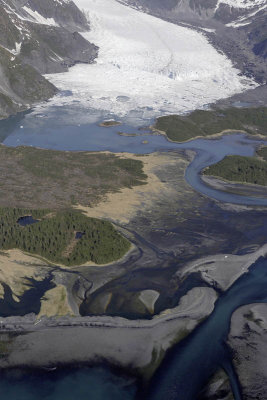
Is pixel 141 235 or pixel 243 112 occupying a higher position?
pixel 243 112

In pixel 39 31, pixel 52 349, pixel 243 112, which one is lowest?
pixel 52 349

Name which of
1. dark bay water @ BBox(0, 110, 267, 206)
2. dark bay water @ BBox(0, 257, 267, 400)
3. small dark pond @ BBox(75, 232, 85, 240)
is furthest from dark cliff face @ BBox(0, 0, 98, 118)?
dark bay water @ BBox(0, 257, 267, 400)

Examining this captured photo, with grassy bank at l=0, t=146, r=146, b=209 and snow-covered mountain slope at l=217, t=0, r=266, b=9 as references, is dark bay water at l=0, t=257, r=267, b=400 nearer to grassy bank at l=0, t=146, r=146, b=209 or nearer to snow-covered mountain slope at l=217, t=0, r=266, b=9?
grassy bank at l=0, t=146, r=146, b=209

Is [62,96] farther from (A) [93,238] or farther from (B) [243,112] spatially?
(A) [93,238]

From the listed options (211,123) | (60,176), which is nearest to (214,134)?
(211,123)

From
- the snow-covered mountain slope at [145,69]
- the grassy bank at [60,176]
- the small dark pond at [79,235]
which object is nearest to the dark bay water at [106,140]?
the grassy bank at [60,176]

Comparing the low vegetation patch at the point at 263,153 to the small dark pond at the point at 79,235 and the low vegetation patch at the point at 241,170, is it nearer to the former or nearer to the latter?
the low vegetation patch at the point at 241,170

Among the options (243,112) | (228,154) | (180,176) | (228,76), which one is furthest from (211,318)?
(228,76)
